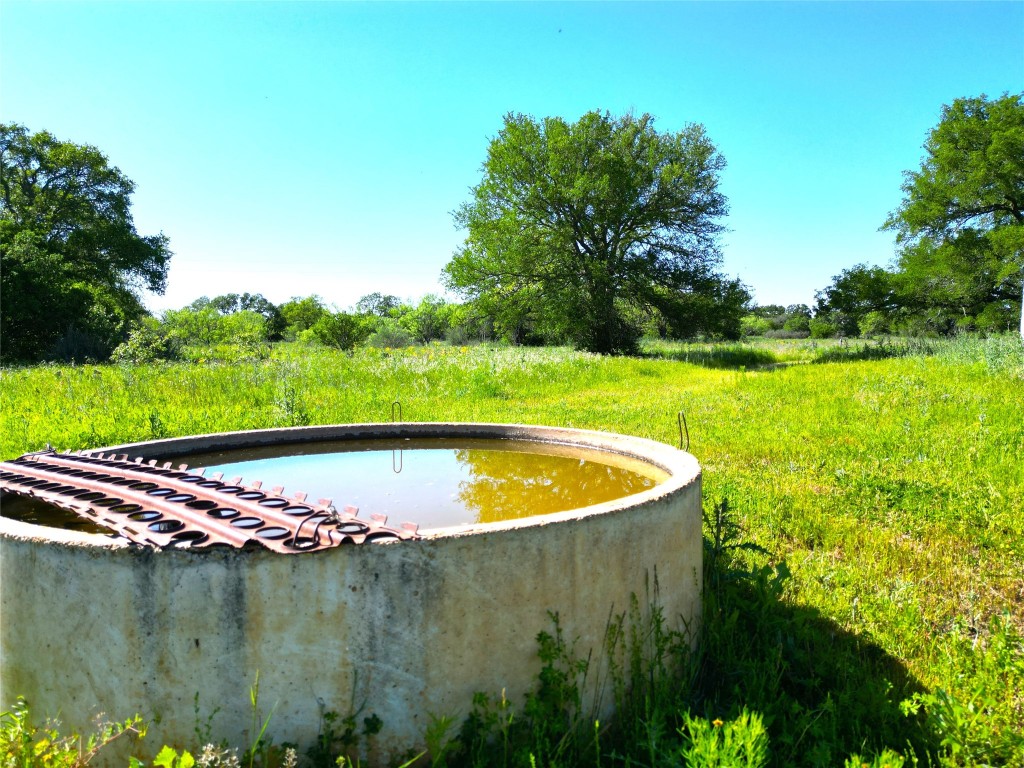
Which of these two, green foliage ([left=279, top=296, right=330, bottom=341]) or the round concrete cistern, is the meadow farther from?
green foliage ([left=279, top=296, right=330, bottom=341])

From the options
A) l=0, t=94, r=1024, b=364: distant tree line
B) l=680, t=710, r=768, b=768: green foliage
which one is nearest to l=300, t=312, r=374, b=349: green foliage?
l=0, t=94, r=1024, b=364: distant tree line

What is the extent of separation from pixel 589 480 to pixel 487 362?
447 inches

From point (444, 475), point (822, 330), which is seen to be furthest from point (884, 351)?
point (822, 330)

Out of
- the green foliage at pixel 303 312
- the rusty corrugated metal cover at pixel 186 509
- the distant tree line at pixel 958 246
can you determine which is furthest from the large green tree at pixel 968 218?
the green foliage at pixel 303 312

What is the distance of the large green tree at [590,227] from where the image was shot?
23.8m

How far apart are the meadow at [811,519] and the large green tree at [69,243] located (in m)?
15.1

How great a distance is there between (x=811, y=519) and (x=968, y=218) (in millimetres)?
27349

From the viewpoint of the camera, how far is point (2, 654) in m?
2.33

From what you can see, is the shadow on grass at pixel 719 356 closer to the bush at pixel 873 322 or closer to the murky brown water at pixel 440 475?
the bush at pixel 873 322

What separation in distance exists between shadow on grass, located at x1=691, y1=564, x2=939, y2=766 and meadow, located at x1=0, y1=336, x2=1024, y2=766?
0.03ft

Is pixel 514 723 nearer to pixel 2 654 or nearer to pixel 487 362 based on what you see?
pixel 2 654

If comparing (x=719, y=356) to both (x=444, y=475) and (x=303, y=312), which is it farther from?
(x=303, y=312)

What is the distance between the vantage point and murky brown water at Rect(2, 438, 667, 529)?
10.6 feet

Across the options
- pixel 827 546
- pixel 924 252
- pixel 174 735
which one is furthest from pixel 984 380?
pixel 924 252
